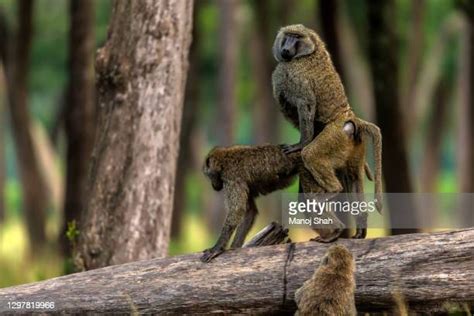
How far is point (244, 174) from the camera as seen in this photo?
9.70m

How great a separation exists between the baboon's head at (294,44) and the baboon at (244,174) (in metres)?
0.84

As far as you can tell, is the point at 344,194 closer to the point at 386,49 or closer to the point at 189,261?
the point at 189,261

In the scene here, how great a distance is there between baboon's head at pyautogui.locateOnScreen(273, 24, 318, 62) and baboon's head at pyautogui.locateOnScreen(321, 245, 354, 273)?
6.45 feet

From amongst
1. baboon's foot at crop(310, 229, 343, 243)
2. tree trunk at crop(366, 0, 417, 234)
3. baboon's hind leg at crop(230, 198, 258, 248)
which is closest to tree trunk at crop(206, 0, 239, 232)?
tree trunk at crop(366, 0, 417, 234)

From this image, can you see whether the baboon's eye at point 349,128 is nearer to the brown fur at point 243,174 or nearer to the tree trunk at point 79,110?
the brown fur at point 243,174

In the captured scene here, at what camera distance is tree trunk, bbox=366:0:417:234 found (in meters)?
14.9

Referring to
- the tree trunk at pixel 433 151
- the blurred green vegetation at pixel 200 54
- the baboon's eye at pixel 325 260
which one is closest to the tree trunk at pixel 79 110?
the blurred green vegetation at pixel 200 54

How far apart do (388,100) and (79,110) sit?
505cm

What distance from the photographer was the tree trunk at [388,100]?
1490cm

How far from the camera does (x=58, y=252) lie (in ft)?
59.0

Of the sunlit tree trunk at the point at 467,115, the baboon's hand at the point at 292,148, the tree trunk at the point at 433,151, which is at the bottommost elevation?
the tree trunk at the point at 433,151

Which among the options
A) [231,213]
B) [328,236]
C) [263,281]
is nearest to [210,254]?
[231,213]

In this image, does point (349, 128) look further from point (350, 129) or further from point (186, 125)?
point (186, 125)

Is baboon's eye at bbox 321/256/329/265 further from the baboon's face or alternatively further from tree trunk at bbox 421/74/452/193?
tree trunk at bbox 421/74/452/193
